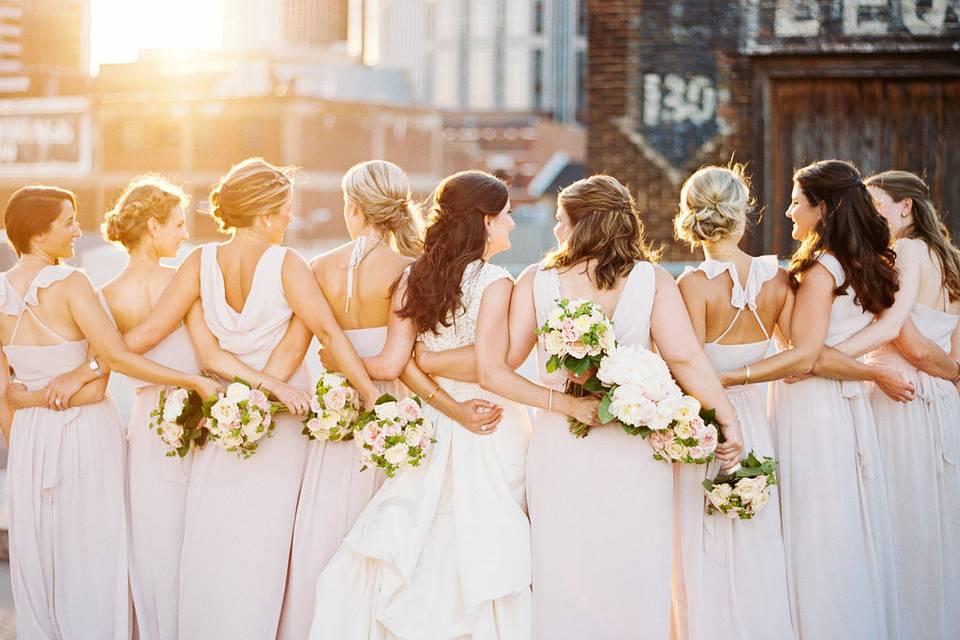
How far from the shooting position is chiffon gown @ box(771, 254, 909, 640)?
4.50 m

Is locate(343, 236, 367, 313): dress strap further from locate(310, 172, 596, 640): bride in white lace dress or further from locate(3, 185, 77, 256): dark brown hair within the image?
locate(3, 185, 77, 256): dark brown hair

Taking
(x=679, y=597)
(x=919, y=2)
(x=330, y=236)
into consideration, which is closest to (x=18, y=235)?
(x=679, y=597)

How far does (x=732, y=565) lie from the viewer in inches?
173

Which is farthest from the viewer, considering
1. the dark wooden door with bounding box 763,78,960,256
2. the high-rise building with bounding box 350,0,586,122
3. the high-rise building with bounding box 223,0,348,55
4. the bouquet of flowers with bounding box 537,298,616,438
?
the high-rise building with bounding box 223,0,348,55

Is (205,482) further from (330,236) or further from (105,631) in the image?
(330,236)

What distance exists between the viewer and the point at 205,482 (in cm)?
470

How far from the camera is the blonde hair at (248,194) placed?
454 centimetres

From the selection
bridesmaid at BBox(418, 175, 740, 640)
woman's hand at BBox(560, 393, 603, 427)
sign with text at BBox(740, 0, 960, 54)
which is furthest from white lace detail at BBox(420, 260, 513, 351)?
sign with text at BBox(740, 0, 960, 54)

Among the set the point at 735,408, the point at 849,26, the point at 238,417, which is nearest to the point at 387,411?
the point at 238,417

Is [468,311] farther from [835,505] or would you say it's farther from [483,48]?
[483,48]

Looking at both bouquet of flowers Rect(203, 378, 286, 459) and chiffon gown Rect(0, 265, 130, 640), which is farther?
chiffon gown Rect(0, 265, 130, 640)

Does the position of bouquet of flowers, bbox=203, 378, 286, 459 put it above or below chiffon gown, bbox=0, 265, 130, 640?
above

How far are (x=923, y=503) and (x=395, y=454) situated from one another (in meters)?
2.38

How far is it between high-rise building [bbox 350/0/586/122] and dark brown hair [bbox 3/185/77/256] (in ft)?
262
